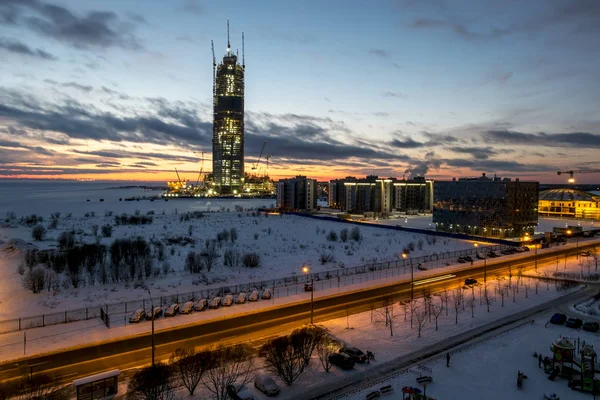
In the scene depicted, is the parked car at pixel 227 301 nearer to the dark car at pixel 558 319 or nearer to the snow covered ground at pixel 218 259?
the snow covered ground at pixel 218 259

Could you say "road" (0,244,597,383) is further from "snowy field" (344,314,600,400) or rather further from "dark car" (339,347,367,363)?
"snowy field" (344,314,600,400)

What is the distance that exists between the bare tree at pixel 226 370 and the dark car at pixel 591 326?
2063 cm

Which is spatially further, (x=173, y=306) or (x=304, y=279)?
(x=304, y=279)

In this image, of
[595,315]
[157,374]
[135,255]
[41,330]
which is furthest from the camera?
[135,255]

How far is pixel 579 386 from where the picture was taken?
17.9 meters

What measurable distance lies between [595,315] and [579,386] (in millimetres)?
12298

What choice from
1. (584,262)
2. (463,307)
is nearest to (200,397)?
(463,307)

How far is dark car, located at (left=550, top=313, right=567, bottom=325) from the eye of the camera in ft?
83.7

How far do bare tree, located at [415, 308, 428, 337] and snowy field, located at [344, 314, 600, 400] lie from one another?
3323 millimetres

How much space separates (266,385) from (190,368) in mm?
3381

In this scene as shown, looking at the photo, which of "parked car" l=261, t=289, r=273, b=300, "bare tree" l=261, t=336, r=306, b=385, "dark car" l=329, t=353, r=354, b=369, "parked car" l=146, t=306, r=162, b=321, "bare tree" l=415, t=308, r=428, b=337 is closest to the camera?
"bare tree" l=261, t=336, r=306, b=385

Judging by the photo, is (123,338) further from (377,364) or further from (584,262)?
(584,262)

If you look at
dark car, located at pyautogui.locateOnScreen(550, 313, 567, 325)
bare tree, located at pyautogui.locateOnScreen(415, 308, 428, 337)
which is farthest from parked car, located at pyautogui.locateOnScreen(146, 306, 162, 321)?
dark car, located at pyautogui.locateOnScreen(550, 313, 567, 325)

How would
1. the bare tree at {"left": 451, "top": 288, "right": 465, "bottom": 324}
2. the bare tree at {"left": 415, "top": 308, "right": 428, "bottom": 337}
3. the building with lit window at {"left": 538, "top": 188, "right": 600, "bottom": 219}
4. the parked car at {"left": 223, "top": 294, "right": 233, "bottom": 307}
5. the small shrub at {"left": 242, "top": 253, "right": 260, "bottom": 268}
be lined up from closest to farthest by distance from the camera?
the bare tree at {"left": 415, "top": 308, "right": 428, "bottom": 337} < the bare tree at {"left": 451, "top": 288, "right": 465, "bottom": 324} < the parked car at {"left": 223, "top": 294, "right": 233, "bottom": 307} < the small shrub at {"left": 242, "top": 253, "right": 260, "bottom": 268} < the building with lit window at {"left": 538, "top": 188, "right": 600, "bottom": 219}
